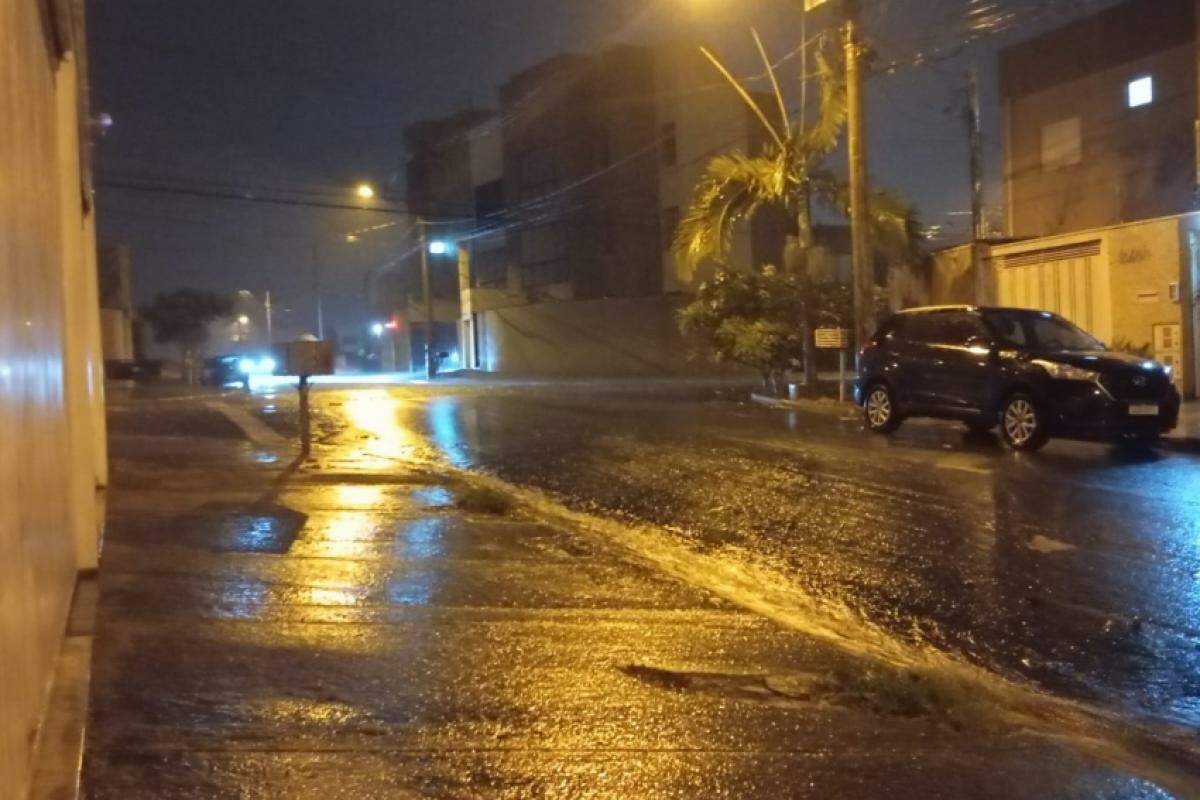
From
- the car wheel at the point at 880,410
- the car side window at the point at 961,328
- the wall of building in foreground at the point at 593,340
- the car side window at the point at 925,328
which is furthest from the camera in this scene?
the wall of building in foreground at the point at 593,340

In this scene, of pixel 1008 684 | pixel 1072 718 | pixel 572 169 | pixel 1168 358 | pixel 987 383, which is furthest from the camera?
pixel 572 169

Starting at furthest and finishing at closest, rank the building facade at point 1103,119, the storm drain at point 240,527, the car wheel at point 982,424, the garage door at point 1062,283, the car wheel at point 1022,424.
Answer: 1. the building facade at point 1103,119
2. the garage door at point 1062,283
3. the car wheel at point 982,424
4. the car wheel at point 1022,424
5. the storm drain at point 240,527

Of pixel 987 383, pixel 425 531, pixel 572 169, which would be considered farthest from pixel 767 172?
pixel 572 169

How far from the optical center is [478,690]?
5.80 metres

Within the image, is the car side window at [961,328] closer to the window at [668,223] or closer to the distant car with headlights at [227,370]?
the window at [668,223]

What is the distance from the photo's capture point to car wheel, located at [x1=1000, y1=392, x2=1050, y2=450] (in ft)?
48.4

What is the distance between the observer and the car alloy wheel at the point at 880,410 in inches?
685

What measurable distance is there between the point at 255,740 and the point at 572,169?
46.6 meters

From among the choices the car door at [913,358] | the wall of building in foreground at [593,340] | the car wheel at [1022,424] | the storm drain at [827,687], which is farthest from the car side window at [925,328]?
the wall of building in foreground at [593,340]

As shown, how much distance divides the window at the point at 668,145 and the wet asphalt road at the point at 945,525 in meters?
29.0

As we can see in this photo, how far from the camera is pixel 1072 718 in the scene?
18.7 feet

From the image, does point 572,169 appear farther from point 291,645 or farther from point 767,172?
point 291,645

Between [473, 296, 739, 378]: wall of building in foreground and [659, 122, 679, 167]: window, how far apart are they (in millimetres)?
5241

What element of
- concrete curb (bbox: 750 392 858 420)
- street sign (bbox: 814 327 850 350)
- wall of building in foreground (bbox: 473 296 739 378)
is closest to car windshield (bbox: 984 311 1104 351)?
concrete curb (bbox: 750 392 858 420)
